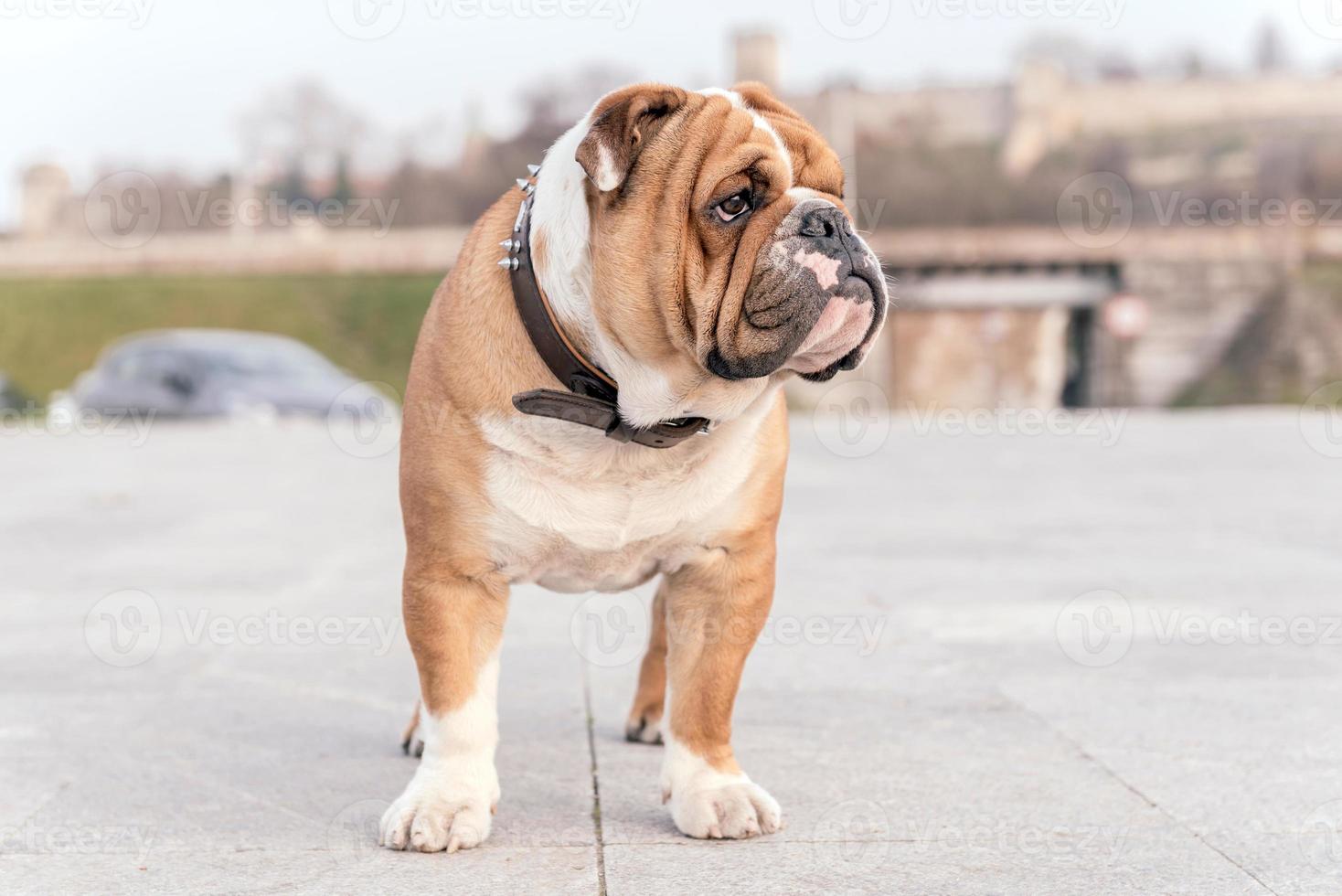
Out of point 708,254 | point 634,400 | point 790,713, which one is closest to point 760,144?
point 708,254

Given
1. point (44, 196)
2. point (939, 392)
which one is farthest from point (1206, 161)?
point (44, 196)

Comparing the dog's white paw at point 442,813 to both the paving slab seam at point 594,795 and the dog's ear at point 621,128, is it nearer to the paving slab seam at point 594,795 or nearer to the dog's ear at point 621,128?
the paving slab seam at point 594,795

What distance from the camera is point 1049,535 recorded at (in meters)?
8.62

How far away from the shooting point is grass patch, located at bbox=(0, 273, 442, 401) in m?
48.0

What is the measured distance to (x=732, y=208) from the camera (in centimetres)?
307

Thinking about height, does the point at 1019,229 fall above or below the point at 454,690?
above

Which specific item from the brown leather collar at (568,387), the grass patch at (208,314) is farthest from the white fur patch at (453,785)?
the grass patch at (208,314)

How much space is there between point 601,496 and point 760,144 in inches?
32.0

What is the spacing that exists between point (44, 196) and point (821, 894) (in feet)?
222

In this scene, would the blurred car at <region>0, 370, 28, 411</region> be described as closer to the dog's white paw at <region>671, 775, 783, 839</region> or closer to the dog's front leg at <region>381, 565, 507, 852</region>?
the dog's front leg at <region>381, 565, 507, 852</region>

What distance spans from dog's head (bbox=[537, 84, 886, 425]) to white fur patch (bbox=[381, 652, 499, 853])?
75 centimetres

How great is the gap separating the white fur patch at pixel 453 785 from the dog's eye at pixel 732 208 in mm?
1077

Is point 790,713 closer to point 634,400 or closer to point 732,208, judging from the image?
point 634,400

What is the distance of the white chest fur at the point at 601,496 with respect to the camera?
3258 millimetres
